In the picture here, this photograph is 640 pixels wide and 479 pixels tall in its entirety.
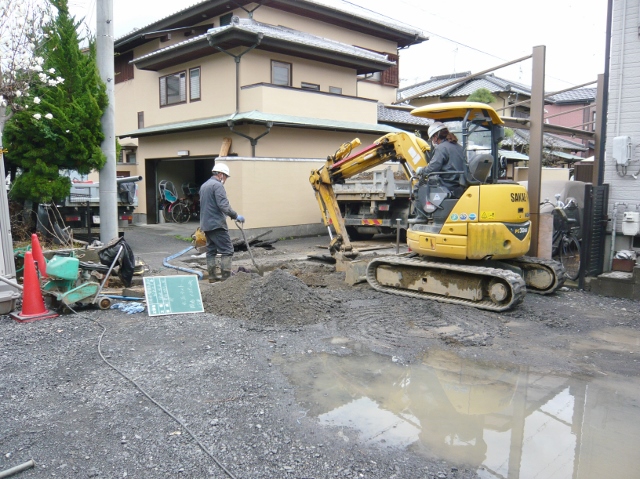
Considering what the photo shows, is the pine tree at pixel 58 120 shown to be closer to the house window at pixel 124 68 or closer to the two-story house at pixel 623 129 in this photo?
the two-story house at pixel 623 129

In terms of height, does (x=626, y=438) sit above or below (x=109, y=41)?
below

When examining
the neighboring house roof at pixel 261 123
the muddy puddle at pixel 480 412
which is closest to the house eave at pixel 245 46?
the neighboring house roof at pixel 261 123

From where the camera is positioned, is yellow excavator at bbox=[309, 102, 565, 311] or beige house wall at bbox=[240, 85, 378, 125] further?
beige house wall at bbox=[240, 85, 378, 125]

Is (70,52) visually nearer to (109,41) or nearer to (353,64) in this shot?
(109,41)

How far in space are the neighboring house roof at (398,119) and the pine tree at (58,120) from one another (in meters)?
12.3

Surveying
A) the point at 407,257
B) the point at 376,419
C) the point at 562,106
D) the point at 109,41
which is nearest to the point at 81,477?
the point at 376,419

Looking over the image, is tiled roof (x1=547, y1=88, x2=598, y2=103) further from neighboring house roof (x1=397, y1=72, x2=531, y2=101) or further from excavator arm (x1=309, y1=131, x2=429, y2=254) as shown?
excavator arm (x1=309, y1=131, x2=429, y2=254)

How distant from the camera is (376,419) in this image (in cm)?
389

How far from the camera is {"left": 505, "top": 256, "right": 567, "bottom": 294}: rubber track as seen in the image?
25.4 ft

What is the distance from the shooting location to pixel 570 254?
1012 cm

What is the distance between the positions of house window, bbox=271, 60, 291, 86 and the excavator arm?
7118 mm

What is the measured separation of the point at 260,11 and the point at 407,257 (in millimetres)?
12020

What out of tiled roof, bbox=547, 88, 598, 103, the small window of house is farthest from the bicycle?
tiled roof, bbox=547, 88, 598, 103

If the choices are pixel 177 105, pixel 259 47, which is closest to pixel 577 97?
pixel 259 47
